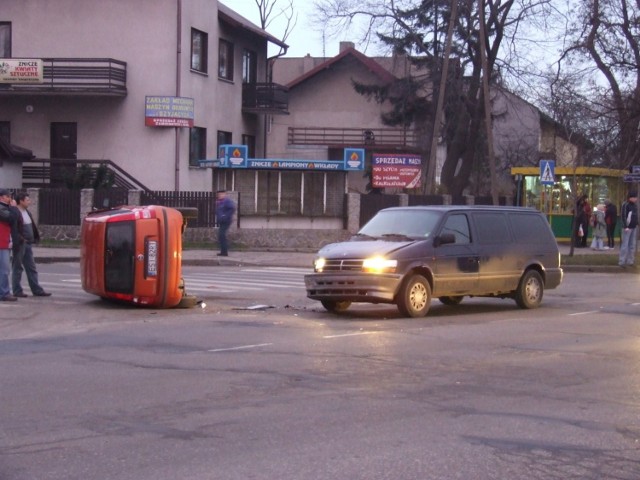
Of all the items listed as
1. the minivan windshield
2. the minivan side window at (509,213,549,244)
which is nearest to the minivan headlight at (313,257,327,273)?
the minivan windshield

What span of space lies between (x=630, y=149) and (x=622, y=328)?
18860 millimetres

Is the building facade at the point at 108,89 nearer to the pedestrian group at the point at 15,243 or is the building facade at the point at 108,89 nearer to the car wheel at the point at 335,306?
the pedestrian group at the point at 15,243

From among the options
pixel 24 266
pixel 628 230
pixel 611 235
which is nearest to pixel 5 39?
pixel 24 266

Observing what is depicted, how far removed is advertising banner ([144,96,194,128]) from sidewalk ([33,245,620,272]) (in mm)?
7384

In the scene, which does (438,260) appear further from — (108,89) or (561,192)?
(108,89)

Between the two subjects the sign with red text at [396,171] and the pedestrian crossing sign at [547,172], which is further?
the sign with red text at [396,171]

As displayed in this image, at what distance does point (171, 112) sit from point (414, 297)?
22.9m

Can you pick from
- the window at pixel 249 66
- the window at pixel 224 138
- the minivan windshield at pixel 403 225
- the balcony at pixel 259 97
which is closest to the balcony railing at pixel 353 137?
the window at pixel 249 66

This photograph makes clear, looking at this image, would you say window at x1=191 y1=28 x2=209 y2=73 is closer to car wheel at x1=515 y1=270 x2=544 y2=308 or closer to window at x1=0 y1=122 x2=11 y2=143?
window at x1=0 y1=122 x2=11 y2=143

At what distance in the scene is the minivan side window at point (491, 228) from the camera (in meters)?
16.2

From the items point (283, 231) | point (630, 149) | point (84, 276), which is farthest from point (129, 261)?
point (630, 149)

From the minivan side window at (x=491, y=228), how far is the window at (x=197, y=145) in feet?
76.0

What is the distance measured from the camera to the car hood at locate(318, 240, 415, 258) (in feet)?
48.1

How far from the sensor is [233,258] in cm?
2777
